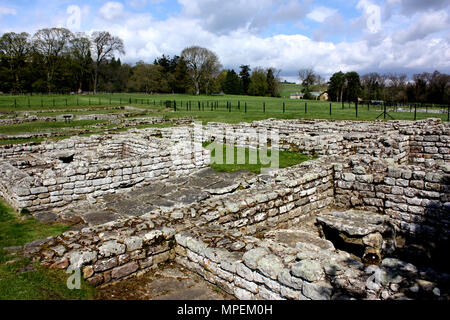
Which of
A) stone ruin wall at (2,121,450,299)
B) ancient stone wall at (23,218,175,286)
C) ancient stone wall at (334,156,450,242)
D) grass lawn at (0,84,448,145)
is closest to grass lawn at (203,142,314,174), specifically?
stone ruin wall at (2,121,450,299)

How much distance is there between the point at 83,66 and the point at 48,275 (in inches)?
3034

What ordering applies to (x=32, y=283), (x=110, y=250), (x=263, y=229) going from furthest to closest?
(x=263, y=229) → (x=110, y=250) → (x=32, y=283)

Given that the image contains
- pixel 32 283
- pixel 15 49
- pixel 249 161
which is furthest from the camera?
pixel 15 49

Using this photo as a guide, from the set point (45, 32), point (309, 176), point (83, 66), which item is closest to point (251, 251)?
point (309, 176)

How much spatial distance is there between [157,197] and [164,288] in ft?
14.1

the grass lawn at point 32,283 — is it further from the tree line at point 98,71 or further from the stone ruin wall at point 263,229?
the tree line at point 98,71

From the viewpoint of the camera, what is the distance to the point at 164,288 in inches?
167

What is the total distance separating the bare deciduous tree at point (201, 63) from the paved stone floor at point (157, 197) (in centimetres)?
6988

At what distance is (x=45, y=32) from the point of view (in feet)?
205

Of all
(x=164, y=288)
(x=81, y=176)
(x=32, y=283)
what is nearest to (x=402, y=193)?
(x=164, y=288)

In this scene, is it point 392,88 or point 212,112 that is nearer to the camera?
point 212,112

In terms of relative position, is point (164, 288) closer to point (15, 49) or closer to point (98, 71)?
point (15, 49)

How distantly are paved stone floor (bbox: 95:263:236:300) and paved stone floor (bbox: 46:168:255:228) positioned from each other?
8.77 ft

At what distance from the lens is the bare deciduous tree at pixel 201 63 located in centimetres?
7606
